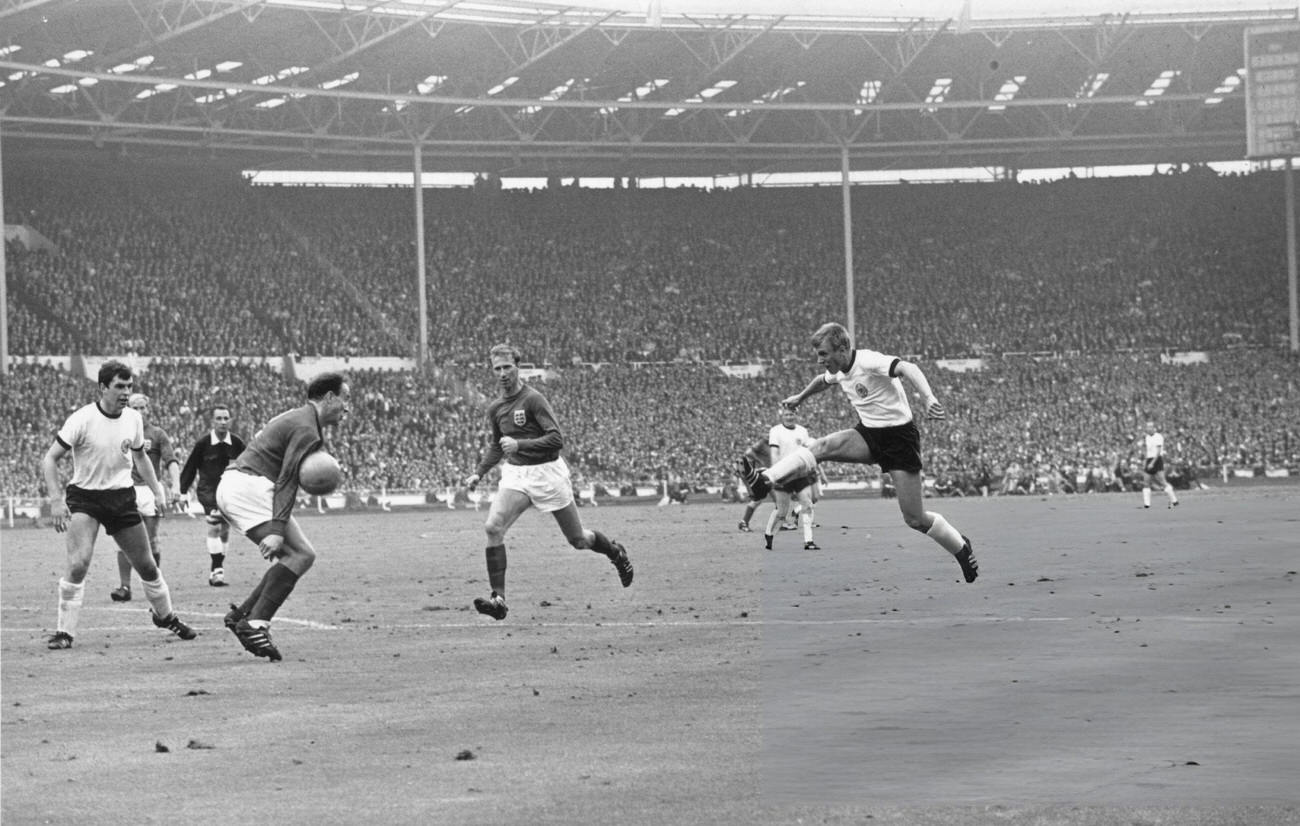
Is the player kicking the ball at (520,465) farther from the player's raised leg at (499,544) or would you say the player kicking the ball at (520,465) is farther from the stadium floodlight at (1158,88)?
the stadium floodlight at (1158,88)

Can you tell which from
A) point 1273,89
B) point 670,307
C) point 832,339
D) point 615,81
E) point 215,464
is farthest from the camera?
point 670,307

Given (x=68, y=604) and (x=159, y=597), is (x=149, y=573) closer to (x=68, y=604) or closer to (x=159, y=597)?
(x=159, y=597)

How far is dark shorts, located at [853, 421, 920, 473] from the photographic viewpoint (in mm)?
13547

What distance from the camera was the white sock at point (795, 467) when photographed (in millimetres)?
12633

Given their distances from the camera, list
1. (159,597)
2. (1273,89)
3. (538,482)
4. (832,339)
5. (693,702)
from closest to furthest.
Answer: (693,702) < (159,597) < (832,339) < (538,482) < (1273,89)

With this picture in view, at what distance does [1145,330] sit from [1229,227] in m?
8.79

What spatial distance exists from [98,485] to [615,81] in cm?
5550

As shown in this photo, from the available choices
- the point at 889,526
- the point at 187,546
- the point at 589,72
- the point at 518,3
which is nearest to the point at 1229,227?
the point at 589,72

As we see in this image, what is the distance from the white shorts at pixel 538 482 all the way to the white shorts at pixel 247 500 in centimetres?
261

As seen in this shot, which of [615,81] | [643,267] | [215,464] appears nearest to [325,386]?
[215,464]

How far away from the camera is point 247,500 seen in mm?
11867

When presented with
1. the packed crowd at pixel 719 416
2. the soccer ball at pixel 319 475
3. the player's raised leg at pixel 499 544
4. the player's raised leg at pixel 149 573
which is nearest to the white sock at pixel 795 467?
the player's raised leg at pixel 499 544

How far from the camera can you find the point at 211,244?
6412cm

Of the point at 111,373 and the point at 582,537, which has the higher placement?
the point at 111,373
